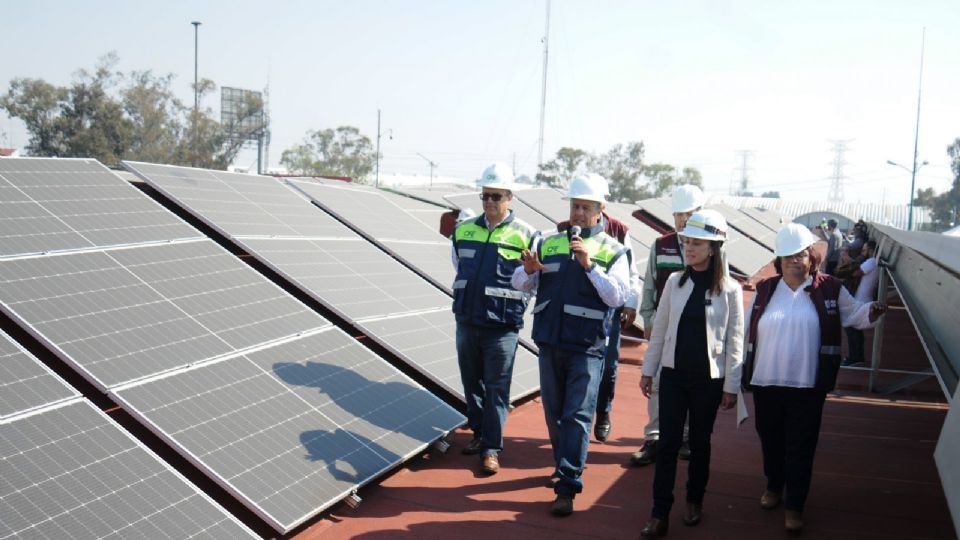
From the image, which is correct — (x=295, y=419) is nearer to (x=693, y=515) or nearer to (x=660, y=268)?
A: (x=693, y=515)

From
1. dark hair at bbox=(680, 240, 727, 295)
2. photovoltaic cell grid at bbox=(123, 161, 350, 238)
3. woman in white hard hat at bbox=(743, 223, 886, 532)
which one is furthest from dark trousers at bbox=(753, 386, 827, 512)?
photovoltaic cell grid at bbox=(123, 161, 350, 238)

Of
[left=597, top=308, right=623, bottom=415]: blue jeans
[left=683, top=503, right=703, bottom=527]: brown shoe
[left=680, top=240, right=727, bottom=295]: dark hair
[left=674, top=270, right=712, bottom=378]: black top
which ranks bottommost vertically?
[left=683, top=503, right=703, bottom=527]: brown shoe

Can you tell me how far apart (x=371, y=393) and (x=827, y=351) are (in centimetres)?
315

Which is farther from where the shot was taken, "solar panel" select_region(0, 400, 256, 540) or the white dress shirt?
the white dress shirt

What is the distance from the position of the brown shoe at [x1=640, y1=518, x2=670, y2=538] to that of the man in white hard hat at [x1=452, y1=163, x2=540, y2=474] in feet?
4.50

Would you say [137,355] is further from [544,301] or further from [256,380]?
[544,301]

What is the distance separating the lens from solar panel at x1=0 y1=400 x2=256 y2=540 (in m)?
3.86

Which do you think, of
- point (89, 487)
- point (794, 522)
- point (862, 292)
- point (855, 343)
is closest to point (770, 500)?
point (794, 522)

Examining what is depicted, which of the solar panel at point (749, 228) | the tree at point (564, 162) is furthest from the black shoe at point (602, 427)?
the tree at point (564, 162)

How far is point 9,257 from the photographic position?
5379 mm

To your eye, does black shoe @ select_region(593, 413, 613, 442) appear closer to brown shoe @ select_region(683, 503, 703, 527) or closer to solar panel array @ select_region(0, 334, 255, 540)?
brown shoe @ select_region(683, 503, 703, 527)

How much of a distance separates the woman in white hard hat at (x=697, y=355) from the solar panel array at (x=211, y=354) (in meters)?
1.75

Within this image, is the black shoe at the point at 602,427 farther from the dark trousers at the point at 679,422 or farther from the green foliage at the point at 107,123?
the green foliage at the point at 107,123

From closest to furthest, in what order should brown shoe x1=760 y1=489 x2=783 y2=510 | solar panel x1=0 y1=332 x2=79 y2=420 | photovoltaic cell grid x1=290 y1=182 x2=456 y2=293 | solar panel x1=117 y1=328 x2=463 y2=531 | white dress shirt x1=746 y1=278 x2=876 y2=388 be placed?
1. solar panel x1=0 y1=332 x2=79 y2=420
2. solar panel x1=117 y1=328 x2=463 y2=531
3. white dress shirt x1=746 y1=278 x2=876 y2=388
4. brown shoe x1=760 y1=489 x2=783 y2=510
5. photovoltaic cell grid x1=290 y1=182 x2=456 y2=293
